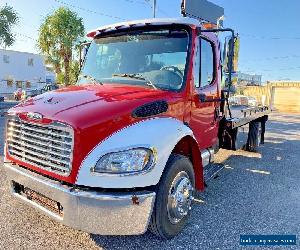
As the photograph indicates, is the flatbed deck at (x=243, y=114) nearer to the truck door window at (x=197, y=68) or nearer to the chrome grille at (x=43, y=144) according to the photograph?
the truck door window at (x=197, y=68)

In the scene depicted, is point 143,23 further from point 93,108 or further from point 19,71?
point 19,71

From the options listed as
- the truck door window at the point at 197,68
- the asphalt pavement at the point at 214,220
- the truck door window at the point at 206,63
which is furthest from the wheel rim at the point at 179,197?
the truck door window at the point at 206,63

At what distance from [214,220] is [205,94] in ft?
5.71

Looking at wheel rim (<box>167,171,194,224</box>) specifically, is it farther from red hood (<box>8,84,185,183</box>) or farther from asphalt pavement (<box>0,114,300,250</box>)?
red hood (<box>8,84,185,183</box>)

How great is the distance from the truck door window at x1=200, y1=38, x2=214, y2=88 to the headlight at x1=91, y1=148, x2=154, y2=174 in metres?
1.92

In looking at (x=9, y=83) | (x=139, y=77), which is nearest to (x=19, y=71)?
(x=9, y=83)

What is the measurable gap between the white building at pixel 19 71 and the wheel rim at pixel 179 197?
4364cm

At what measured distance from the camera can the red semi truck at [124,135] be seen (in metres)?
2.89

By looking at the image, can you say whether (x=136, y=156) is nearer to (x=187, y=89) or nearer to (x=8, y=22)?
(x=187, y=89)

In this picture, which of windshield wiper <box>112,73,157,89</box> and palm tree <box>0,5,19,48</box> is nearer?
windshield wiper <box>112,73,157,89</box>

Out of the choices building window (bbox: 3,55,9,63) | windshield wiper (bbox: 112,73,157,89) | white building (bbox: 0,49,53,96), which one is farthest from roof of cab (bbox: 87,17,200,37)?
building window (bbox: 3,55,9,63)

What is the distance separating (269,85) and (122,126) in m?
35.6

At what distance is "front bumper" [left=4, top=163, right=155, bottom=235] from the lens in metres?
2.86

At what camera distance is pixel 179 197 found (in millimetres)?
3596
